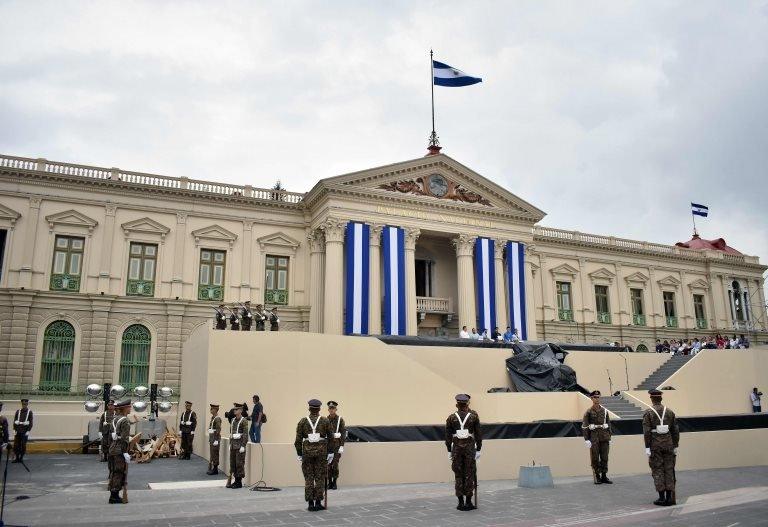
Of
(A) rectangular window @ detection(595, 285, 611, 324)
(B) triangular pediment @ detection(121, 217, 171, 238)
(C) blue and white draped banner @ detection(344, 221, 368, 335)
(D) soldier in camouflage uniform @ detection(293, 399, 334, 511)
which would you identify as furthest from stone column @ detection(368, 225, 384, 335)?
(A) rectangular window @ detection(595, 285, 611, 324)

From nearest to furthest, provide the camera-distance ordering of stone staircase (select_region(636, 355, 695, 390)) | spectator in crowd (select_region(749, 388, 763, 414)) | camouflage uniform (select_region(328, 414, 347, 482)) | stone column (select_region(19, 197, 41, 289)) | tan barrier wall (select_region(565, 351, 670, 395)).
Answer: camouflage uniform (select_region(328, 414, 347, 482))
tan barrier wall (select_region(565, 351, 670, 395))
stone staircase (select_region(636, 355, 695, 390))
spectator in crowd (select_region(749, 388, 763, 414))
stone column (select_region(19, 197, 41, 289))

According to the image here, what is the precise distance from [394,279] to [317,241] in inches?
192

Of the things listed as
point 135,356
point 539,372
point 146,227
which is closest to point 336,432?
point 539,372

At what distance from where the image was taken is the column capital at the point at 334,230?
30.3 metres

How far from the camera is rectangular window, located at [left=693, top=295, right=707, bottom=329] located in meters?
45.3

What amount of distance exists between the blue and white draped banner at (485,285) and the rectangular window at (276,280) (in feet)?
33.1

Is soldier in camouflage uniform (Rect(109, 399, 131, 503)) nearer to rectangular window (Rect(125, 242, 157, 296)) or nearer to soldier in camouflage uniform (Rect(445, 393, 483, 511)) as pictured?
soldier in camouflage uniform (Rect(445, 393, 483, 511))

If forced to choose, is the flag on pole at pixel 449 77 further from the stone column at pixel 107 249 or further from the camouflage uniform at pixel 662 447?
the camouflage uniform at pixel 662 447

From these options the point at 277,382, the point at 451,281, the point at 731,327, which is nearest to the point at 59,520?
the point at 277,382

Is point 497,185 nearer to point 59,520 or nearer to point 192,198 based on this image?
point 192,198

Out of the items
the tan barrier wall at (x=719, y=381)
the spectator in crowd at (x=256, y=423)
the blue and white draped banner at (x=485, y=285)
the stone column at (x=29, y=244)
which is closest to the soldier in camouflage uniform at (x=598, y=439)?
the spectator in crowd at (x=256, y=423)

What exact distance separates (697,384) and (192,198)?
24761 mm

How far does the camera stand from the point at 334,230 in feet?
99.6

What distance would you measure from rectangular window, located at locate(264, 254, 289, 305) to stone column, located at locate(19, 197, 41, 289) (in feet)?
33.4
